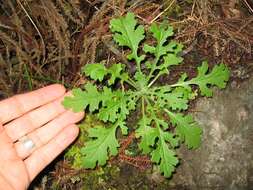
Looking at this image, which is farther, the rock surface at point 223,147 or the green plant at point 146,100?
the rock surface at point 223,147

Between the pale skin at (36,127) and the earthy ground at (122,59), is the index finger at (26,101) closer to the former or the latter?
the pale skin at (36,127)

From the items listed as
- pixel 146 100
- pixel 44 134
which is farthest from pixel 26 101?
pixel 146 100

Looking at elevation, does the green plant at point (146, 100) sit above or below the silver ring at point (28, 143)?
above

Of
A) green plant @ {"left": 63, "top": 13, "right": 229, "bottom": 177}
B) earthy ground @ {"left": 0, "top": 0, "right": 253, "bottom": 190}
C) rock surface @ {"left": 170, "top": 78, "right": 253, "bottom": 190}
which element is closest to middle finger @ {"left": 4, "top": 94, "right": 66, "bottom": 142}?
green plant @ {"left": 63, "top": 13, "right": 229, "bottom": 177}

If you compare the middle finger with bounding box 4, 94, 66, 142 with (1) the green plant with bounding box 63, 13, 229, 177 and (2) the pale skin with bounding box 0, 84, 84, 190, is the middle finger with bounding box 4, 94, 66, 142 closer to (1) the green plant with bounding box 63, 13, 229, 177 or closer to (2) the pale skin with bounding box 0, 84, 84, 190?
(2) the pale skin with bounding box 0, 84, 84, 190

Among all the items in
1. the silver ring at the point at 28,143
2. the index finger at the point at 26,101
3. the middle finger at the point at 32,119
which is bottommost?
the silver ring at the point at 28,143

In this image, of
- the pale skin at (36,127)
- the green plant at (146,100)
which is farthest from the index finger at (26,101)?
the green plant at (146,100)

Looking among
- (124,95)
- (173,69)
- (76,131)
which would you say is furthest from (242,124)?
(76,131)

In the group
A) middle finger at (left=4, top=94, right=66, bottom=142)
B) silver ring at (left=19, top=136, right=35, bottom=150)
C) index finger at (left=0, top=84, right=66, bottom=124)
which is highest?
index finger at (left=0, top=84, right=66, bottom=124)

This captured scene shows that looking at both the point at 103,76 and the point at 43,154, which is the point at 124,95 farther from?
the point at 43,154
